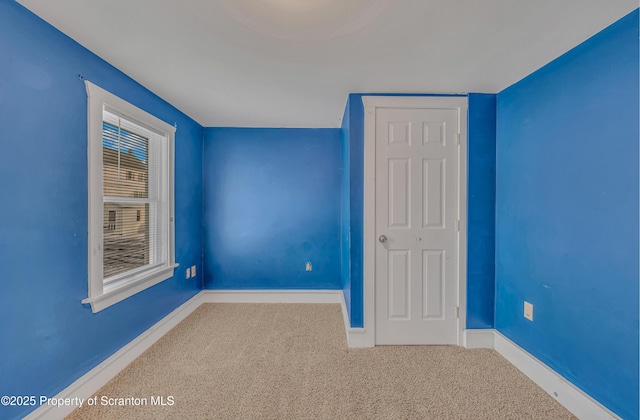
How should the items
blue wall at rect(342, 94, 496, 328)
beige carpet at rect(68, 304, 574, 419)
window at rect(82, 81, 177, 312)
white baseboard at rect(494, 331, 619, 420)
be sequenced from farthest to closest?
blue wall at rect(342, 94, 496, 328)
window at rect(82, 81, 177, 312)
beige carpet at rect(68, 304, 574, 419)
white baseboard at rect(494, 331, 619, 420)

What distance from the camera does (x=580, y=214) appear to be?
1518mm

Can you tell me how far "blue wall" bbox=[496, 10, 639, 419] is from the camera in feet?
4.23

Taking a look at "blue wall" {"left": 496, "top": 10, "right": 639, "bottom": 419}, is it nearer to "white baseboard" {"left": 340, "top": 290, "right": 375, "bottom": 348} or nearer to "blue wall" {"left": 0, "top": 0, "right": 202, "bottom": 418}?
"white baseboard" {"left": 340, "top": 290, "right": 375, "bottom": 348}

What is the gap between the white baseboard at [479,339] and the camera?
2223 mm

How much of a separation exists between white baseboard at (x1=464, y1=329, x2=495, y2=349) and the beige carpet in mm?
57

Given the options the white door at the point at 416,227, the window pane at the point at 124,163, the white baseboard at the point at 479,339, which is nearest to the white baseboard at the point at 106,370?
the window pane at the point at 124,163

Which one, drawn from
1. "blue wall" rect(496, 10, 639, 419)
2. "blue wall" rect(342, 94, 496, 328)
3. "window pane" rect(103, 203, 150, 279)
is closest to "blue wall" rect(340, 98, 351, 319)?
"blue wall" rect(342, 94, 496, 328)

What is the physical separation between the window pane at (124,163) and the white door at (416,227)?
6.91ft

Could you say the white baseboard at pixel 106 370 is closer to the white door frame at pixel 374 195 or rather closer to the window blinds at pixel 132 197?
the window blinds at pixel 132 197

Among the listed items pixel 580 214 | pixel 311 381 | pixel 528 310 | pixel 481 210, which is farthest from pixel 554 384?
pixel 311 381

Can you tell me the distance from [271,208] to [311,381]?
2060mm

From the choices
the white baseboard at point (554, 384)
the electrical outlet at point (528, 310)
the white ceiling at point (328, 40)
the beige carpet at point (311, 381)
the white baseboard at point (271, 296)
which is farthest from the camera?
the white baseboard at point (271, 296)

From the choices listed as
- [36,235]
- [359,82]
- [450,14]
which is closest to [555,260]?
[450,14]

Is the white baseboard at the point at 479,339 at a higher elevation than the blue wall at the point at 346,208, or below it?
below
